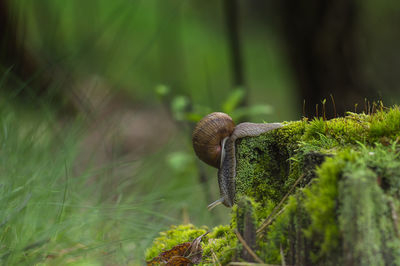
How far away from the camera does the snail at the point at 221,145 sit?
189 centimetres

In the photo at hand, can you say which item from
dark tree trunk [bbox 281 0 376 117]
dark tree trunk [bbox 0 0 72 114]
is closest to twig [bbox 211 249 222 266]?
dark tree trunk [bbox 0 0 72 114]

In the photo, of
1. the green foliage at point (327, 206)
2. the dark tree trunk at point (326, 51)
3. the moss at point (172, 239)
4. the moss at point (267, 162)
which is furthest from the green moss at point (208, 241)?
the dark tree trunk at point (326, 51)

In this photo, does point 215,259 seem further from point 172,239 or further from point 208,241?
point 172,239

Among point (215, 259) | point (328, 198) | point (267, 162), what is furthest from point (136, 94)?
point (328, 198)

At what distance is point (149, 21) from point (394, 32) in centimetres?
410

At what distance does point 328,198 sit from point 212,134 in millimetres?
915

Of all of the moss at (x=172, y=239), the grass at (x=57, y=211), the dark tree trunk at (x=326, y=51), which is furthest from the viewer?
the dark tree trunk at (x=326, y=51)

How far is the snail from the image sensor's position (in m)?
1.89

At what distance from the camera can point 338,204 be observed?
3.52ft

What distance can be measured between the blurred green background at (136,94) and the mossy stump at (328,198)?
0.17m

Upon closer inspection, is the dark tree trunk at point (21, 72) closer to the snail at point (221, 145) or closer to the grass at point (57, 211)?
the grass at point (57, 211)

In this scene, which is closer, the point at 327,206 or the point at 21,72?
the point at 327,206

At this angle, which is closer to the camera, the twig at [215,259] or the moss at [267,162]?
the twig at [215,259]

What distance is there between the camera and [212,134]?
193 centimetres
